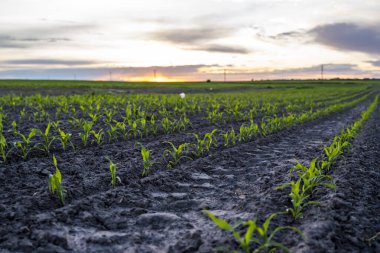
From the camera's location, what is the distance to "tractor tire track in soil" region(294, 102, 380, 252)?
2615 millimetres

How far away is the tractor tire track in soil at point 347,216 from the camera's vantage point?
2.62 meters

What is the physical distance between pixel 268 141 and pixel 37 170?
4.64 metres

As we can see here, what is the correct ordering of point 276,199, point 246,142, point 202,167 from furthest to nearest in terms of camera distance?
1. point 246,142
2. point 202,167
3. point 276,199

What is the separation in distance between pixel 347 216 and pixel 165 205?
5.91ft

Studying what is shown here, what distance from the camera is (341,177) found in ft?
13.9

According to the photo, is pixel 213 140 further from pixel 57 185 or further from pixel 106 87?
pixel 106 87

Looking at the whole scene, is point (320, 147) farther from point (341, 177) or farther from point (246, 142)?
point (341, 177)

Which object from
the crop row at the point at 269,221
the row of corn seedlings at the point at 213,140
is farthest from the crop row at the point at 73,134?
the crop row at the point at 269,221

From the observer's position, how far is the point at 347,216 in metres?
3.10

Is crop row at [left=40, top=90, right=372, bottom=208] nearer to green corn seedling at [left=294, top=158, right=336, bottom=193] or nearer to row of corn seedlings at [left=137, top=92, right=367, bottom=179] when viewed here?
row of corn seedlings at [left=137, top=92, right=367, bottom=179]

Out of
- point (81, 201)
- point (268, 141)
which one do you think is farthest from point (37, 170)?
point (268, 141)

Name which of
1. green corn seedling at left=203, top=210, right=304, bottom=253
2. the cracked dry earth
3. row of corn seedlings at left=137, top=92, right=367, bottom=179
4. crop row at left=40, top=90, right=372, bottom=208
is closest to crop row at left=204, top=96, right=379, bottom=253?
green corn seedling at left=203, top=210, right=304, bottom=253

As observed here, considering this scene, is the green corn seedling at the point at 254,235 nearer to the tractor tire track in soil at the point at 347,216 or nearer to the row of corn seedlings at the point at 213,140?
the tractor tire track in soil at the point at 347,216

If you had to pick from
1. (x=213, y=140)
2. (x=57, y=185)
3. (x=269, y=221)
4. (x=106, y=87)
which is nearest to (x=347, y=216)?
(x=269, y=221)
